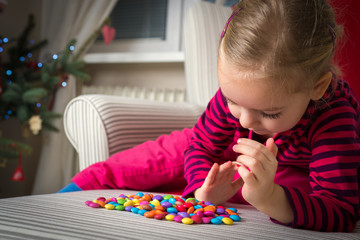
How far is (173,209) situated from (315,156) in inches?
12.3

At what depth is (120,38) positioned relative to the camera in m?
2.74

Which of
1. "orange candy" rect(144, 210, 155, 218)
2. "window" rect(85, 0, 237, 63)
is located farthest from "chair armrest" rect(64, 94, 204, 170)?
"window" rect(85, 0, 237, 63)

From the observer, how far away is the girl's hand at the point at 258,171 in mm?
628

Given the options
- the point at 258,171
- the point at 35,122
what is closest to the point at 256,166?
the point at 258,171

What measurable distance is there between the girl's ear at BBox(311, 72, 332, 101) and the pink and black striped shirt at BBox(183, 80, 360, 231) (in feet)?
0.17

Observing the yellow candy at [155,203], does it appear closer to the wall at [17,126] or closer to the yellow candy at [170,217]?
the yellow candy at [170,217]

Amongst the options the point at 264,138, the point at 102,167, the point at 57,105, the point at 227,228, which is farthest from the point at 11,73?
the point at 227,228

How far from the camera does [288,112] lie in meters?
0.67

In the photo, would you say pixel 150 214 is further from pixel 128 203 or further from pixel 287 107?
pixel 287 107

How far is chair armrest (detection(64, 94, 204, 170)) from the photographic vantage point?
1128 mm

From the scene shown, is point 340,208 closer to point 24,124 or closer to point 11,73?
point 24,124

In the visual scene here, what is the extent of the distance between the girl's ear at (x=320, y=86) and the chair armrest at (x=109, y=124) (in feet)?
2.08

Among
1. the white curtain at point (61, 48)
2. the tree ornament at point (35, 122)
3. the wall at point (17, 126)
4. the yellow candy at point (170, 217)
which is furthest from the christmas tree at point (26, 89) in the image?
the yellow candy at point (170, 217)

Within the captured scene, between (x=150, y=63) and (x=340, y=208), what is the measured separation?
194 cm
